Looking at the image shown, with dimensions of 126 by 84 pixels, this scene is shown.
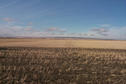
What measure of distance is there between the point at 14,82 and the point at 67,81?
298cm

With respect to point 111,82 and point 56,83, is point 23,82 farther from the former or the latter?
point 111,82

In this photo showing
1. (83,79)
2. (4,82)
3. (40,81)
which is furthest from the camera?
(83,79)

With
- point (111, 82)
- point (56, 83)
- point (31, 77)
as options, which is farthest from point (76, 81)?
point (31, 77)

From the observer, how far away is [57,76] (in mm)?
6164

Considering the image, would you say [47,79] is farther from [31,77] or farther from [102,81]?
[102,81]

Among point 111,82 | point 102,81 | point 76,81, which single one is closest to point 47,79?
point 76,81

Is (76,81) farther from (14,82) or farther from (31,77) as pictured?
(14,82)

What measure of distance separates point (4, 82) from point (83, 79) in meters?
4.57

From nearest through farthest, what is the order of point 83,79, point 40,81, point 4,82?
point 4,82, point 40,81, point 83,79

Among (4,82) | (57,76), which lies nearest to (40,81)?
(57,76)

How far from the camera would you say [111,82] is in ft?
18.2

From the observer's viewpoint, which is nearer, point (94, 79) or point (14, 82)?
point (14, 82)

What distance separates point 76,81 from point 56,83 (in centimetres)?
121

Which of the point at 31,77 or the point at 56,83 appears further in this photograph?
the point at 31,77
